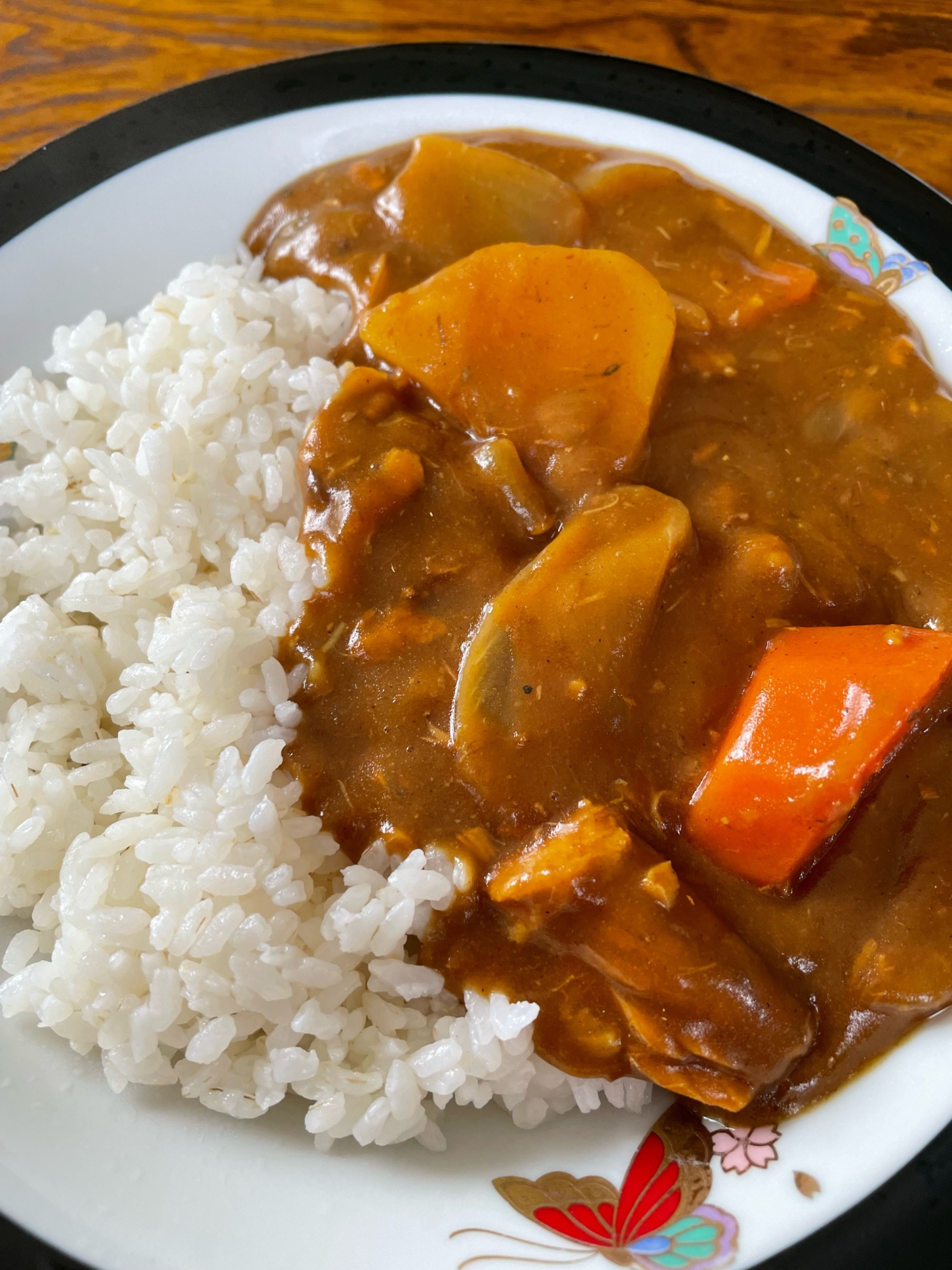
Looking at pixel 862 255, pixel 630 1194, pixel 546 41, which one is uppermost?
pixel 546 41

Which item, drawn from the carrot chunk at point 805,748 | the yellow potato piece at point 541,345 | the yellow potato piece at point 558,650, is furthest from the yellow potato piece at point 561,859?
the yellow potato piece at point 541,345

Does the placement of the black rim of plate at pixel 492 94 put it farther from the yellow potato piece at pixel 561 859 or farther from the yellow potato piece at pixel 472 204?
the yellow potato piece at pixel 561 859

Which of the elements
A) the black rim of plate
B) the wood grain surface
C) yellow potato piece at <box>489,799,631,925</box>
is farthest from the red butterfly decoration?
the wood grain surface

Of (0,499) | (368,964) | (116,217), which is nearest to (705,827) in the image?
(368,964)

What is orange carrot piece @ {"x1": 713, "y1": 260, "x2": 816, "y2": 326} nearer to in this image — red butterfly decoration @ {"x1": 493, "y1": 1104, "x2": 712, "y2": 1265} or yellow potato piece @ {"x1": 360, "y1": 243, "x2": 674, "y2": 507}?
yellow potato piece @ {"x1": 360, "y1": 243, "x2": 674, "y2": 507}

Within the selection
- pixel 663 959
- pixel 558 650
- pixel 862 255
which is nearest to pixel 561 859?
pixel 663 959

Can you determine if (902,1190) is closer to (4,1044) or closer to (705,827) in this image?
(705,827)

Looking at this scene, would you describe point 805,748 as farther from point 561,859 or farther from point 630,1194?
point 630,1194
